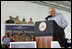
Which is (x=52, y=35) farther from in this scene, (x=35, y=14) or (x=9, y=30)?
(x=35, y=14)

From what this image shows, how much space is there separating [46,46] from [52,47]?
0.04m

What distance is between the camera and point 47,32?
94 cm

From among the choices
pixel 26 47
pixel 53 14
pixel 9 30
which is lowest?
pixel 9 30

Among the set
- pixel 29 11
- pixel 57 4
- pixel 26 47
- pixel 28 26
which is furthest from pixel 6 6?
pixel 26 47

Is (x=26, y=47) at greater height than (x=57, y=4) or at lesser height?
lesser

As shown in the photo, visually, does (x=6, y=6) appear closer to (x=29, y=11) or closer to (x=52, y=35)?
(x=29, y=11)

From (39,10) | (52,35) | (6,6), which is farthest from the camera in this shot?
(39,10)

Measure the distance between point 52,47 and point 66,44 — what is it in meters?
0.09

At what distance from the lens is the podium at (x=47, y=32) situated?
935 millimetres

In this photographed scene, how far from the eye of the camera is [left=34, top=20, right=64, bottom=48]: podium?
3.07 feet

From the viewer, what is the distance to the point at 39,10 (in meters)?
6.15

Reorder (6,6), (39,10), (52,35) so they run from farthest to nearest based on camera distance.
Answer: (39,10) → (6,6) → (52,35)

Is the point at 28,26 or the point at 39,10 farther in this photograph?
the point at 39,10

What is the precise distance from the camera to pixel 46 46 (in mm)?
946
